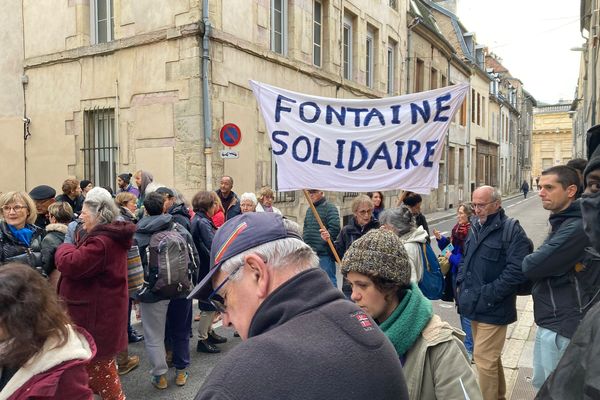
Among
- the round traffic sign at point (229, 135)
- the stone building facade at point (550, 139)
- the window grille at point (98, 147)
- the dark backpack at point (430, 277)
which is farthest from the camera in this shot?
the stone building facade at point (550, 139)

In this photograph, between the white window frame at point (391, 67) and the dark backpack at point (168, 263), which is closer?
the dark backpack at point (168, 263)

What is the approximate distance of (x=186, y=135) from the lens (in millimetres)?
9938

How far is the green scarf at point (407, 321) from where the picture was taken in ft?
6.11

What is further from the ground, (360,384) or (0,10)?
(0,10)

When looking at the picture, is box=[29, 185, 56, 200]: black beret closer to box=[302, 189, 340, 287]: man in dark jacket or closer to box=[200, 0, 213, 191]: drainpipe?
box=[302, 189, 340, 287]: man in dark jacket

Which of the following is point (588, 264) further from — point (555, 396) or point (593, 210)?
point (555, 396)

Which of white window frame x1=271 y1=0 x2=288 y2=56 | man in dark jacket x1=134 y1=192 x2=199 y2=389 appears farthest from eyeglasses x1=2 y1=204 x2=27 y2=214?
white window frame x1=271 y1=0 x2=288 y2=56

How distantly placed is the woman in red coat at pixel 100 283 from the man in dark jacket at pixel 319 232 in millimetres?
3019

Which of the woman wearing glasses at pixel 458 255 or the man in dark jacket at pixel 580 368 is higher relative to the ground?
the man in dark jacket at pixel 580 368

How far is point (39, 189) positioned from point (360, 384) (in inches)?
208

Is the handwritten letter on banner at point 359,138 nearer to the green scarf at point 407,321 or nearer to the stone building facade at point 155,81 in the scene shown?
the green scarf at point 407,321

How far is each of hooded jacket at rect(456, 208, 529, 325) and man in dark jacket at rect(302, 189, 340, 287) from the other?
275 cm

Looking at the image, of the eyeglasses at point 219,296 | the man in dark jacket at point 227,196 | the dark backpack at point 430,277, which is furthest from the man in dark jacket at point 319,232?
the eyeglasses at point 219,296

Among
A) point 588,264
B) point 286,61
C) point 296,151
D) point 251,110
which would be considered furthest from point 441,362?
point 286,61
